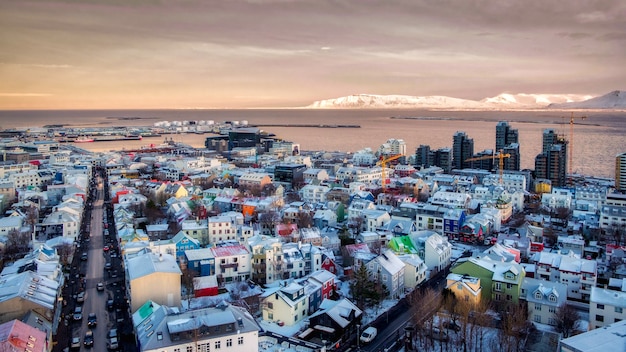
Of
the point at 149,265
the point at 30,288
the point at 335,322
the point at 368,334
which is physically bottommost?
the point at 368,334

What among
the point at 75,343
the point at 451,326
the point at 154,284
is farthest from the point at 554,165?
the point at 75,343

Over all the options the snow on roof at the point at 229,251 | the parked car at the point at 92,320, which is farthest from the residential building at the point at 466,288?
the parked car at the point at 92,320

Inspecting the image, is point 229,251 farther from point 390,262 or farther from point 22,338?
point 22,338

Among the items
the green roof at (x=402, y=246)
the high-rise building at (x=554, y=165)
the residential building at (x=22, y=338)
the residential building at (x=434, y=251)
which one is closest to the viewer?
the residential building at (x=22, y=338)

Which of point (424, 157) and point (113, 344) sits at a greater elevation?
point (424, 157)

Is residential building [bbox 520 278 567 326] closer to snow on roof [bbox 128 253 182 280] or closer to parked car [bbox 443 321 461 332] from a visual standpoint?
parked car [bbox 443 321 461 332]

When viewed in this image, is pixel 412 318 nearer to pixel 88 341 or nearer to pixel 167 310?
pixel 167 310

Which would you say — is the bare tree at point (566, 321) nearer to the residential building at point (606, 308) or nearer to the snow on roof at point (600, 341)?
the residential building at point (606, 308)
